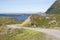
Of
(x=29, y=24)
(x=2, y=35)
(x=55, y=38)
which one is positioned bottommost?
(x=29, y=24)

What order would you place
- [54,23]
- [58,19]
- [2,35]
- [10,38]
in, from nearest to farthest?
[10,38]
[2,35]
[54,23]
[58,19]

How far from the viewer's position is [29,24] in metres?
54.6

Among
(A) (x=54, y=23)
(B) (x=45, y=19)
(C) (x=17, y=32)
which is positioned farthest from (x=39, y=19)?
(C) (x=17, y=32)

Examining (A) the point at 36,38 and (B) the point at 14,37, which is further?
(B) the point at 14,37

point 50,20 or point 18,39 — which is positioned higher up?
point 18,39

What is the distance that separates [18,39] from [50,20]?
72.4ft

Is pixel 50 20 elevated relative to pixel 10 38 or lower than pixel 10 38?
lower

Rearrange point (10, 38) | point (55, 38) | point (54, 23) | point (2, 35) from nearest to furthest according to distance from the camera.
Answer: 1. point (55, 38)
2. point (10, 38)
3. point (2, 35)
4. point (54, 23)

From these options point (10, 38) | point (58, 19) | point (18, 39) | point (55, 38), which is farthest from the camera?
point (58, 19)

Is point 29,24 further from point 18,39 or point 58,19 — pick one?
point 18,39

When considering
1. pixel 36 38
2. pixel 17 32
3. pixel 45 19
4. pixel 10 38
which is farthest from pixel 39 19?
pixel 36 38

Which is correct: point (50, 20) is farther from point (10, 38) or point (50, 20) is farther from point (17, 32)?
point (10, 38)

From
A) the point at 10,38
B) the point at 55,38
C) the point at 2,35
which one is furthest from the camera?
Result: the point at 2,35

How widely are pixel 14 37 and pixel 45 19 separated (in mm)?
20153
